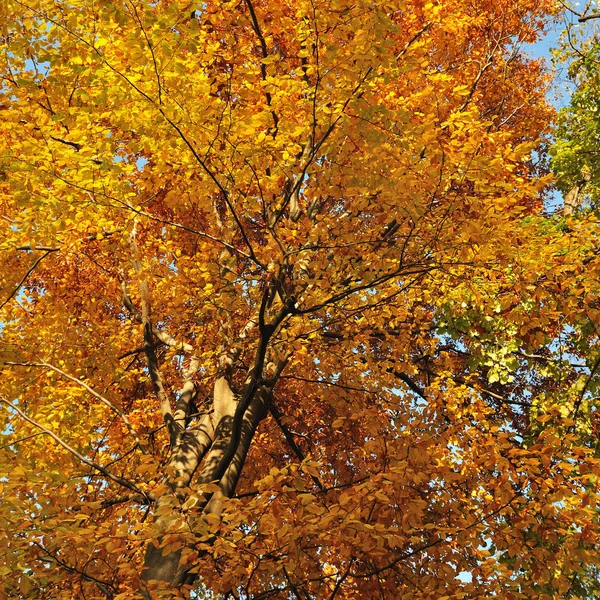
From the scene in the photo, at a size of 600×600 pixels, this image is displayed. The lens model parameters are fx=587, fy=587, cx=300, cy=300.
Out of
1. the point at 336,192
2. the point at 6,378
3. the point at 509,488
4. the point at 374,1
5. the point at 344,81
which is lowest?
the point at 509,488

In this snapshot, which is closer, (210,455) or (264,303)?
(264,303)

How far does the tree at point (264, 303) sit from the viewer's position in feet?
15.4

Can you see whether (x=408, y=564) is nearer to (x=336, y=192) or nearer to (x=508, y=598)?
(x=508, y=598)

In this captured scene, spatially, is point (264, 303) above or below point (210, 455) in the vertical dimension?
above

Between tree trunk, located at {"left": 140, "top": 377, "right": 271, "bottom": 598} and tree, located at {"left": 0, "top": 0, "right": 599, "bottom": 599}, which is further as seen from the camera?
tree trunk, located at {"left": 140, "top": 377, "right": 271, "bottom": 598}

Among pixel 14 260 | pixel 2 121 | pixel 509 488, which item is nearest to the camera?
pixel 509 488

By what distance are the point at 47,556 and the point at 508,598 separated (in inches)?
140

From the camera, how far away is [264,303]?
5.30 m

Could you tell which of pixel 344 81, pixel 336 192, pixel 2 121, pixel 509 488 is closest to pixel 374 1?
pixel 344 81

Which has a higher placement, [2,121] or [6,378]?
[2,121]

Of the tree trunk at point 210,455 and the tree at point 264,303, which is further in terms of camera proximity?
the tree trunk at point 210,455

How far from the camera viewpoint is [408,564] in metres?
5.54

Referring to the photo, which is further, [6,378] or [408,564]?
[6,378]

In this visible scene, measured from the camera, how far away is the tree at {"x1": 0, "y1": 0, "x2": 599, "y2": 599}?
4680mm
